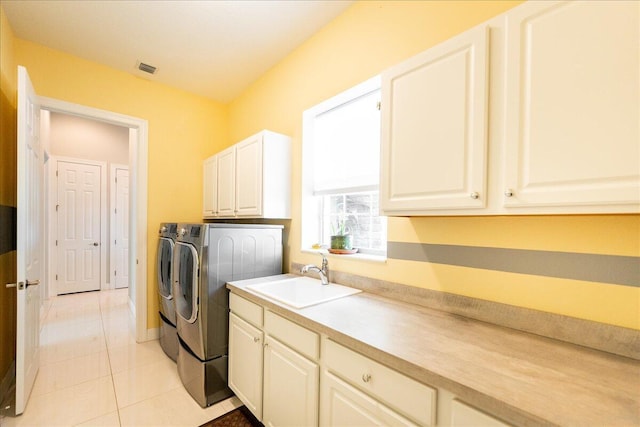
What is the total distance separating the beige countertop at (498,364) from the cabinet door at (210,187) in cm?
202

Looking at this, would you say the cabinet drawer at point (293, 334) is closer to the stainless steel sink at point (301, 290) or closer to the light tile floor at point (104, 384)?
the stainless steel sink at point (301, 290)

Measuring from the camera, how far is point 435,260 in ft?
4.80

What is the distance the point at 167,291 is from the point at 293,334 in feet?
5.76

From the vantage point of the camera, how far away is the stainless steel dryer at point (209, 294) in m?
1.90

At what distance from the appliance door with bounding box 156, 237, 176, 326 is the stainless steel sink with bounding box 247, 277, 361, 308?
1.13 m

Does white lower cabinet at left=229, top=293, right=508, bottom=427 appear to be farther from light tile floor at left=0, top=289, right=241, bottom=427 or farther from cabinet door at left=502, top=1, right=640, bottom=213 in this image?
cabinet door at left=502, top=1, right=640, bottom=213

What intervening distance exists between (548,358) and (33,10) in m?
3.63

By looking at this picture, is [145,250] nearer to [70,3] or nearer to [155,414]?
[155,414]

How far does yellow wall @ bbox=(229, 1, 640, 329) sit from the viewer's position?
3.30 feet

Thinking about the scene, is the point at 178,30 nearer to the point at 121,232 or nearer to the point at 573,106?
the point at 573,106

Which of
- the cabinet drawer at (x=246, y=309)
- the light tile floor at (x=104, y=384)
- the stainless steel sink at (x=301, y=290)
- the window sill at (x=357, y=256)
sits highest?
the window sill at (x=357, y=256)

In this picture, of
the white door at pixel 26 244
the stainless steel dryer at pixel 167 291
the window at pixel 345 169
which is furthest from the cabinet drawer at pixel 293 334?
the white door at pixel 26 244

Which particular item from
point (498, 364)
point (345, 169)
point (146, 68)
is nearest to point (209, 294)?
point (345, 169)

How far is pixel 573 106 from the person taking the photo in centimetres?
85
